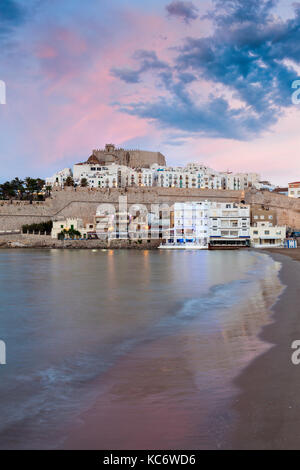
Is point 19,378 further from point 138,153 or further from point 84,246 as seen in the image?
point 138,153

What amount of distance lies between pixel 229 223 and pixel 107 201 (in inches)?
815

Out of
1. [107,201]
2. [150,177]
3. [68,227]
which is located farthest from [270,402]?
[150,177]

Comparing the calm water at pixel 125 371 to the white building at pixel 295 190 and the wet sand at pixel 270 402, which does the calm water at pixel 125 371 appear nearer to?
the wet sand at pixel 270 402

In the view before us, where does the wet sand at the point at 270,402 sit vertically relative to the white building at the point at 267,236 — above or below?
below

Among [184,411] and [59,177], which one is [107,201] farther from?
[184,411]

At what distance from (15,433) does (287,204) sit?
72.6m

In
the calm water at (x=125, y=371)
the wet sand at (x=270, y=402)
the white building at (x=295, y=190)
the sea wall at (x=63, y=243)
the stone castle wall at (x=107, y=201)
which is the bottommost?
the calm water at (x=125, y=371)

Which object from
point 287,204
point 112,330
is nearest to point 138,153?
point 287,204

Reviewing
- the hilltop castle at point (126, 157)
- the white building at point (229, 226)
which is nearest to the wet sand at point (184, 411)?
the white building at point (229, 226)

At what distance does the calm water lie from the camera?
3191 mm

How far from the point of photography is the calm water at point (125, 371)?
10.5 feet

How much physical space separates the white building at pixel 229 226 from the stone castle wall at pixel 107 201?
40.6 ft

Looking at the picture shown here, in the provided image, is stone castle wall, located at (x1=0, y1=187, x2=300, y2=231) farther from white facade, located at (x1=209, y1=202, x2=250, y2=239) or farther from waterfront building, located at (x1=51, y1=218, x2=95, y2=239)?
white facade, located at (x1=209, y1=202, x2=250, y2=239)
